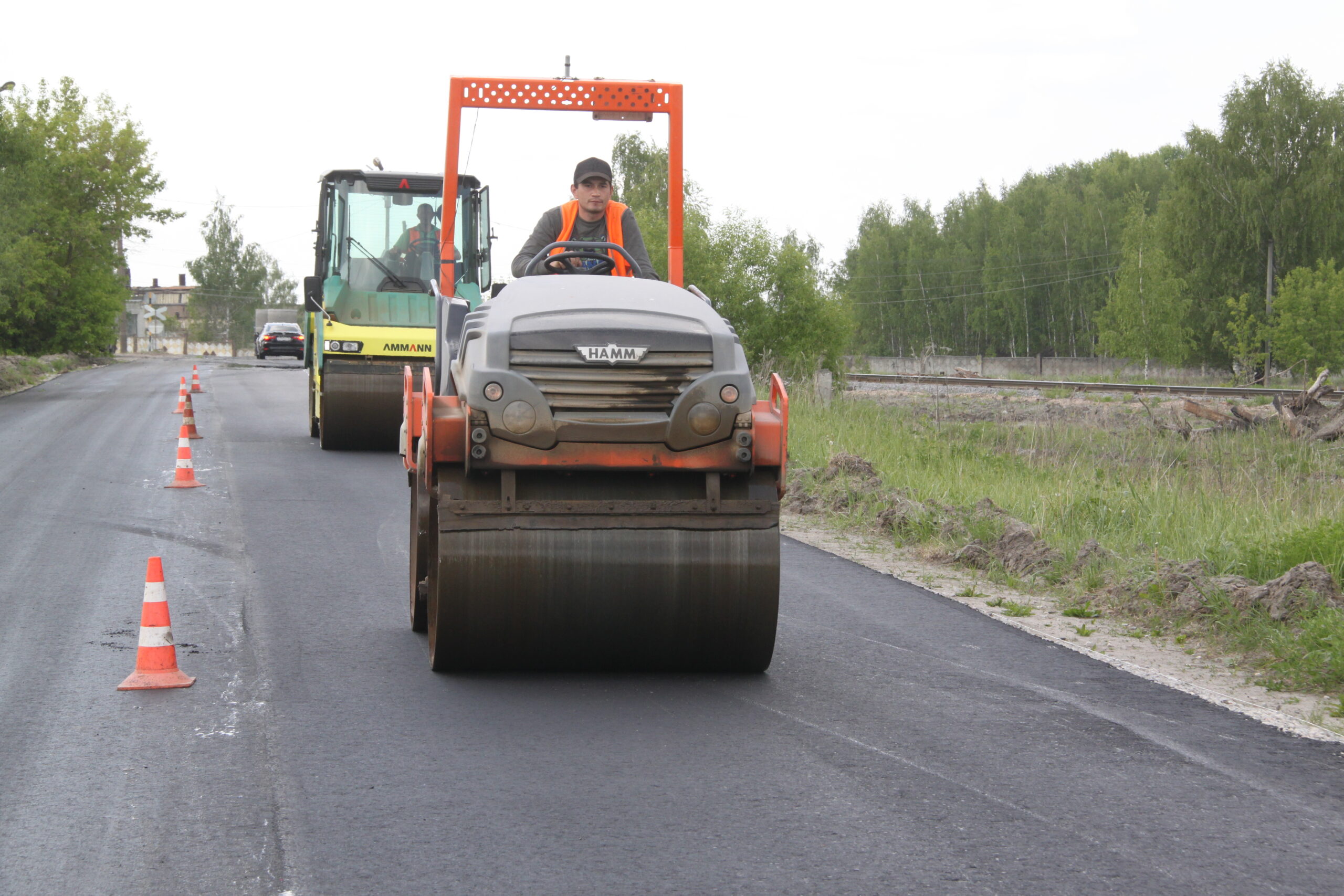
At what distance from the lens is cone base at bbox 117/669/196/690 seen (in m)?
5.49

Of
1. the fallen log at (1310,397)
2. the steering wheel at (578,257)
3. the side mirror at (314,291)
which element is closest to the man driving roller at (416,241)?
the side mirror at (314,291)

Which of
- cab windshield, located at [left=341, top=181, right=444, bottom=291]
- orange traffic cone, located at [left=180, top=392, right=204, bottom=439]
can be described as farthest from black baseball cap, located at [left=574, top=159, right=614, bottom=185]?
orange traffic cone, located at [left=180, top=392, right=204, bottom=439]

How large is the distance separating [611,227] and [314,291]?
33.1 feet

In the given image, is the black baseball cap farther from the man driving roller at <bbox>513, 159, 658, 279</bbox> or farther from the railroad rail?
the railroad rail

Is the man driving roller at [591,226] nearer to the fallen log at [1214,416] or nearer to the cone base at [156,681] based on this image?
the cone base at [156,681]

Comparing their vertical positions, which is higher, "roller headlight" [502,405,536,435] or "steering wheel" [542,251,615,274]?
"steering wheel" [542,251,615,274]

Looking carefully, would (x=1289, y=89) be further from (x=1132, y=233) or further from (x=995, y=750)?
(x=995, y=750)

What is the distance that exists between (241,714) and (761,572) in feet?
7.13

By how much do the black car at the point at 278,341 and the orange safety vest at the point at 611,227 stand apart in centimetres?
4644

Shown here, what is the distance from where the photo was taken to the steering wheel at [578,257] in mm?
6492

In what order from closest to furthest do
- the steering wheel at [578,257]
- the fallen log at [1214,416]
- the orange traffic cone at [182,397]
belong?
the steering wheel at [578,257] < the orange traffic cone at [182,397] < the fallen log at [1214,416]

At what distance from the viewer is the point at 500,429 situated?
5.35 metres

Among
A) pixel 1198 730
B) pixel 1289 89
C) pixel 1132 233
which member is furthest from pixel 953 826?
pixel 1132 233

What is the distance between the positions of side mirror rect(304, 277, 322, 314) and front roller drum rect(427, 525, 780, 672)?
36.7 feet
